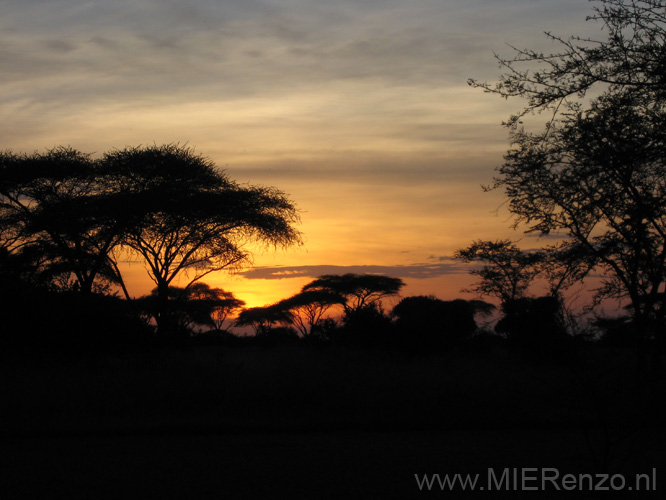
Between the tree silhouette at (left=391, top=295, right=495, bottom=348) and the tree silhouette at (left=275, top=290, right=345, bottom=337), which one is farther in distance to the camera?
the tree silhouette at (left=275, top=290, right=345, bottom=337)

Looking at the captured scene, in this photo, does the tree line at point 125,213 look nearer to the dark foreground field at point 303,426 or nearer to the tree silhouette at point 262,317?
the dark foreground field at point 303,426

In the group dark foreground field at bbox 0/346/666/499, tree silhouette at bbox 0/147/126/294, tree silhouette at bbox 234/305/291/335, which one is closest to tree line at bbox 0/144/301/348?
tree silhouette at bbox 0/147/126/294

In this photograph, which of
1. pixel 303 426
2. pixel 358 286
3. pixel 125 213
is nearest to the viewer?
pixel 303 426

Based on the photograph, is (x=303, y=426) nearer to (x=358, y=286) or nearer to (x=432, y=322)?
(x=432, y=322)

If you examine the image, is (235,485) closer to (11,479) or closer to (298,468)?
(298,468)

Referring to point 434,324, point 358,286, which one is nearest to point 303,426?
point 434,324

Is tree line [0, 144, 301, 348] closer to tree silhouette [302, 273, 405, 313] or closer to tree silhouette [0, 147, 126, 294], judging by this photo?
tree silhouette [0, 147, 126, 294]

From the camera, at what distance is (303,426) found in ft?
31.9

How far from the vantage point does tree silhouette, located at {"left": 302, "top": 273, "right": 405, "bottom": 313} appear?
37.8m

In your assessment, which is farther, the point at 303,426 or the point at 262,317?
the point at 262,317

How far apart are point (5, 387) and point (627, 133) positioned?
1009cm

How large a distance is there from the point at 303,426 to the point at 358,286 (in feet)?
93.8

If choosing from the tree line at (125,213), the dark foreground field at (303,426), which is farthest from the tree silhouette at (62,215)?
the dark foreground field at (303,426)

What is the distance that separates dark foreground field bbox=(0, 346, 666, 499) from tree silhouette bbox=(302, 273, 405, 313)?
2348 cm
